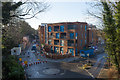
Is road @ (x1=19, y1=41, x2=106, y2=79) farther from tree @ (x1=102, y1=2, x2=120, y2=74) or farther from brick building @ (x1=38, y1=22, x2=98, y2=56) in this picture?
brick building @ (x1=38, y1=22, x2=98, y2=56)

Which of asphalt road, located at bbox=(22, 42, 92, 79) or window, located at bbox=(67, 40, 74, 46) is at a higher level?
window, located at bbox=(67, 40, 74, 46)

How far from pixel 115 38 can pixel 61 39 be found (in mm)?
25497

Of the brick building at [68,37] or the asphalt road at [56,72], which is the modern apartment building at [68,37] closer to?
the brick building at [68,37]

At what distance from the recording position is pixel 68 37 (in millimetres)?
32438

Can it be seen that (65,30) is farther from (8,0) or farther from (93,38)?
(8,0)

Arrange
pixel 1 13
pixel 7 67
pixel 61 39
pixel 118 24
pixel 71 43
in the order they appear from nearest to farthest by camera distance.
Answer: pixel 118 24 < pixel 1 13 < pixel 7 67 < pixel 71 43 < pixel 61 39

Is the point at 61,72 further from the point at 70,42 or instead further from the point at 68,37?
the point at 68,37

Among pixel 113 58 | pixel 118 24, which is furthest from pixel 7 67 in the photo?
pixel 118 24

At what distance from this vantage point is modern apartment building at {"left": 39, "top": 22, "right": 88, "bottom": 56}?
102 ft

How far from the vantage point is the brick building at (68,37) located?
31.0 m

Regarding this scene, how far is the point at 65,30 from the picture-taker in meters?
33.3

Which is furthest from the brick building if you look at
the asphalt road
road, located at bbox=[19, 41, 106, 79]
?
the asphalt road

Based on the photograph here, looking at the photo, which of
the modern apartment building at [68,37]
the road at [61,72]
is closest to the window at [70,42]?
the modern apartment building at [68,37]

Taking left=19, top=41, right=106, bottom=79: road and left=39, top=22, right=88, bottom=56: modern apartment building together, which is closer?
left=19, top=41, right=106, bottom=79: road
